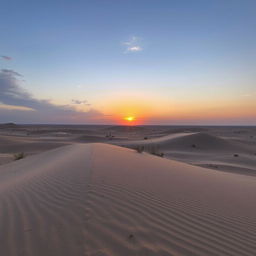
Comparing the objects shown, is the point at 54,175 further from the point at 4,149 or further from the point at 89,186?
the point at 4,149

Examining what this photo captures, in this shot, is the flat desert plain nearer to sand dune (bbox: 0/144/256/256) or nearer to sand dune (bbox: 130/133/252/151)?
sand dune (bbox: 0/144/256/256)

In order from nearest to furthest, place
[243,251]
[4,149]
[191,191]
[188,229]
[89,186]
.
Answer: [243,251] → [188,229] → [89,186] → [191,191] → [4,149]

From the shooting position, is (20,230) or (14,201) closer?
(20,230)

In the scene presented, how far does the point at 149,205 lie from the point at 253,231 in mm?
1596

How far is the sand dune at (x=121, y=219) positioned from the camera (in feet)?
7.88

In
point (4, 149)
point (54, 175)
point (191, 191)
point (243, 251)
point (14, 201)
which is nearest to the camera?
point (243, 251)

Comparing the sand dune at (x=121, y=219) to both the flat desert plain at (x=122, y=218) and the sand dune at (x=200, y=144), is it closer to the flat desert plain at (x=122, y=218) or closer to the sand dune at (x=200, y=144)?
the flat desert plain at (x=122, y=218)

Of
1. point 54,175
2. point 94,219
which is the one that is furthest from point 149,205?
point 54,175

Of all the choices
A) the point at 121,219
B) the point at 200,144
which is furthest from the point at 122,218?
the point at 200,144

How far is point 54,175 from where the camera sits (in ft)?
17.9

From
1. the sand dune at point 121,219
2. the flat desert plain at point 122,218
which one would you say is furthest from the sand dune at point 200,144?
the sand dune at point 121,219

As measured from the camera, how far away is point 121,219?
2941 mm

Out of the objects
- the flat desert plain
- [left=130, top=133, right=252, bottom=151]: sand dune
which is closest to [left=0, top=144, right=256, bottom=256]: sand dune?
the flat desert plain

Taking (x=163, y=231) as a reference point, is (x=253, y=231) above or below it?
below
